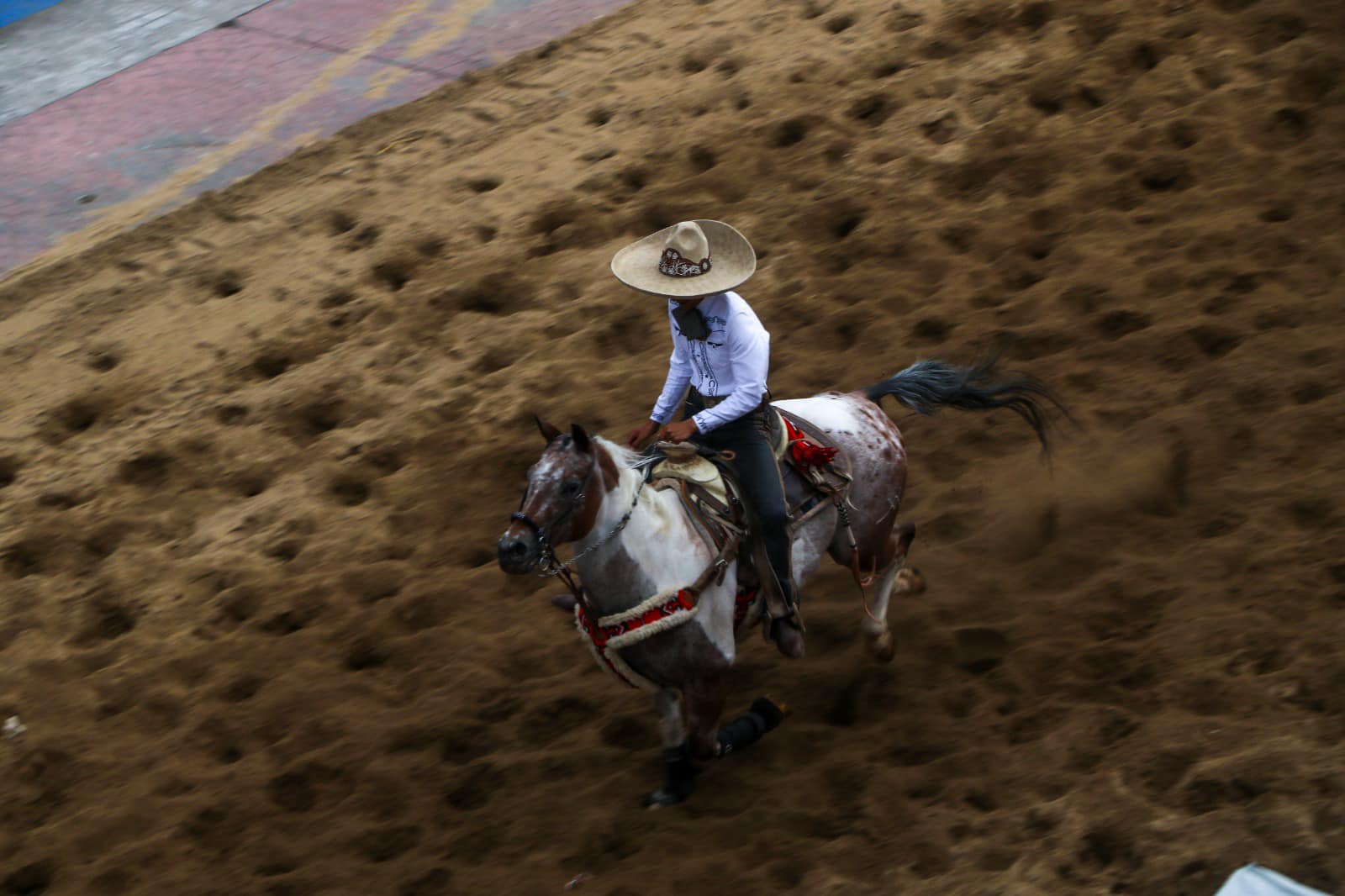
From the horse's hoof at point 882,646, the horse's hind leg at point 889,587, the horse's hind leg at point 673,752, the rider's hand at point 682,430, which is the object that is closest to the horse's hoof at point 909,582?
the horse's hind leg at point 889,587

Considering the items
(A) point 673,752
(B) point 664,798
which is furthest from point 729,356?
(B) point 664,798

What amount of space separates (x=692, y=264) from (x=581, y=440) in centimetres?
82

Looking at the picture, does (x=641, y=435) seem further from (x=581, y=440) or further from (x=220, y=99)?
(x=220, y=99)

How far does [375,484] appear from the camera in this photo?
668 cm

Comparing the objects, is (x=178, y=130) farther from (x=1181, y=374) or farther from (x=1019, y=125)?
(x=1181, y=374)

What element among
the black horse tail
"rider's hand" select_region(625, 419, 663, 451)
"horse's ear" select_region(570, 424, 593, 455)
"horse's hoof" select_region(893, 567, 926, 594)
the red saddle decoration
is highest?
"horse's ear" select_region(570, 424, 593, 455)

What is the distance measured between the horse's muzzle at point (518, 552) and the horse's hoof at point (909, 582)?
6.98 ft

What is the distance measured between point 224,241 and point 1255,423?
21.4ft

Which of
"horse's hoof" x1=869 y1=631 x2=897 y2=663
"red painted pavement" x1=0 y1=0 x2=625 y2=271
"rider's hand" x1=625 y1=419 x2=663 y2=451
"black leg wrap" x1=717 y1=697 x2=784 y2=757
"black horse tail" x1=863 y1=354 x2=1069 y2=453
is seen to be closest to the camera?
"rider's hand" x1=625 y1=419 x2=663 y2=451

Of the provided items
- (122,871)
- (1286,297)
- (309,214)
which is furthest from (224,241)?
(1286,297)

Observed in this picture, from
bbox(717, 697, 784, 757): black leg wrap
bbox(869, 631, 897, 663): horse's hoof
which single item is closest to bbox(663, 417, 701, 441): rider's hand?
bbox(717, 697, 784, 757): black leg wrap

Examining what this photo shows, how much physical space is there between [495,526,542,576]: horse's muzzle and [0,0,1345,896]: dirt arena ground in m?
1.34

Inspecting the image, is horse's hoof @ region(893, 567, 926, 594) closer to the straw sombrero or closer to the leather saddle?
the leather saddle

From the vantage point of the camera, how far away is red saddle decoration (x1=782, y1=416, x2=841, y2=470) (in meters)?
4.79
